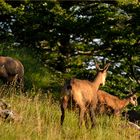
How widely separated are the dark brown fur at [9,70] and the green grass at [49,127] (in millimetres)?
3381

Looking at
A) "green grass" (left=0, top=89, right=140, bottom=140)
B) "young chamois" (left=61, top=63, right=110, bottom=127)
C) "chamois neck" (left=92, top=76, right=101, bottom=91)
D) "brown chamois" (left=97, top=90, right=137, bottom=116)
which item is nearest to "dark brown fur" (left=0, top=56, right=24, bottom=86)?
"brown chamois" (left=97, top=90, right=137, bottom=116)

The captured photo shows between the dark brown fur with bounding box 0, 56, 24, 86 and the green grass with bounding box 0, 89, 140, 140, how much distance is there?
3.38 metres

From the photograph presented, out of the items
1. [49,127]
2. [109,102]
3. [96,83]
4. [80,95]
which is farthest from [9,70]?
[49,127]

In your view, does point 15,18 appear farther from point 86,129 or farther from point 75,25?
point 86,129

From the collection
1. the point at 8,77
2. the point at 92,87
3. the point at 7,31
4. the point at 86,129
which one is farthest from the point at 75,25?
the point at 86,129

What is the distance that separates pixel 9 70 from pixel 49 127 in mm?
7065

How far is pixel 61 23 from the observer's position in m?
23.4

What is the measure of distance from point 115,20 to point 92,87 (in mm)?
9299

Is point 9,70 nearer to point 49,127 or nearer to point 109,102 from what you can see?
point 109,102

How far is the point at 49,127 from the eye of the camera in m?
11.7

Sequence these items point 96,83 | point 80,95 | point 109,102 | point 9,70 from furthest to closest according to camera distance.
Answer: point 109,102 < point 9,70 < point 96,83 < point 80,95

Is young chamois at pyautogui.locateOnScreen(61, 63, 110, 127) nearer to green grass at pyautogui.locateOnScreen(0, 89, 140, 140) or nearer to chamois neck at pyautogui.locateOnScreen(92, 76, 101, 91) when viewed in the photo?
chamois neck at pyautogui.locateOnScreen(92, 76, 101, 91)

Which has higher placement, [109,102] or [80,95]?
[80,95]

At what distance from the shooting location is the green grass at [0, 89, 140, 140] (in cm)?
1059
